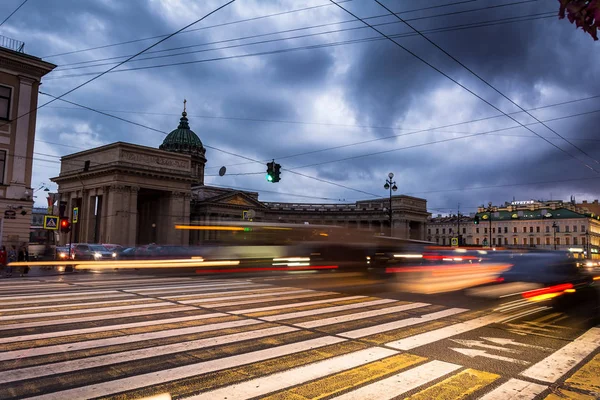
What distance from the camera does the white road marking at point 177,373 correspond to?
4449mm

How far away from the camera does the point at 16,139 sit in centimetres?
2738

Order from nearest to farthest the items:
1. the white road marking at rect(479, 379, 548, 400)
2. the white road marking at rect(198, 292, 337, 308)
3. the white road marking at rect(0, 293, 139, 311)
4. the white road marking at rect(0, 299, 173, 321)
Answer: the white road marking at rect(479, 379, 548, 400) → the white road marking at rect(0, 299, 173, 321) → the white road marking at rect(0, 293, 139, 311) → the white road marking at rect(198, 292, 337, 308)

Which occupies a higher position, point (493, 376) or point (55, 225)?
point (55, 225)

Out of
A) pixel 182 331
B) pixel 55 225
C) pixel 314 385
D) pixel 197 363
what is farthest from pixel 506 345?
pixel 55 225

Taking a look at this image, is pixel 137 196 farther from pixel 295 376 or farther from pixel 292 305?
pixel 295 376

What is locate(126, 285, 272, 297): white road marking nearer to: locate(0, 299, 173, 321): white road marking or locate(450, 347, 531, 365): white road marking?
locate(0, 299, 173, 321): white road marking

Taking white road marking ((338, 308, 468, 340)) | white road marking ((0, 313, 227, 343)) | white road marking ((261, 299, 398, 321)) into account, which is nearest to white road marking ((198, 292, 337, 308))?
white road marking ((0, 313, 227, 343))

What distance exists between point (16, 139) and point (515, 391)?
31.3m

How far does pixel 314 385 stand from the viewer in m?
4.82

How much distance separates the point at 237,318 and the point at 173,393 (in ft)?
13.8

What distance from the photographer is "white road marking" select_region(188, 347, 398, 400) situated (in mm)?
Result: 4477

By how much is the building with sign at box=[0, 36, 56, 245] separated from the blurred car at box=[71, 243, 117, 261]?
4685mm

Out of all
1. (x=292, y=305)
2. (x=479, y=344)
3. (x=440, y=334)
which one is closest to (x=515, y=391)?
(x=479, y=344)

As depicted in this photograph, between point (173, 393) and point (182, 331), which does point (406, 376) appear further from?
point (182, 331)
